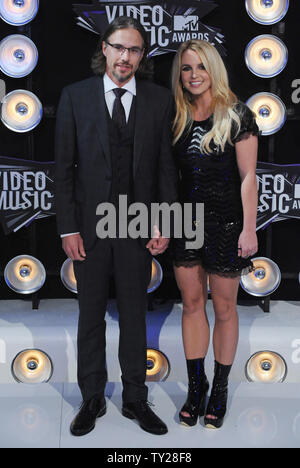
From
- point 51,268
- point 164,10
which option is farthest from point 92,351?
point 164,10

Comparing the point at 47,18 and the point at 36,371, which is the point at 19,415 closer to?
the point at 36,371

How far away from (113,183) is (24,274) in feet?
3.87

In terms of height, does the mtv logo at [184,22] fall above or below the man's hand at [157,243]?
above

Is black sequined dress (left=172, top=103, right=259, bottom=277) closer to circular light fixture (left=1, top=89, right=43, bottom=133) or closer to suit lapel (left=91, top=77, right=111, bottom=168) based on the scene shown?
suit lapel (left=91, top=77, right=111, bottom=168)

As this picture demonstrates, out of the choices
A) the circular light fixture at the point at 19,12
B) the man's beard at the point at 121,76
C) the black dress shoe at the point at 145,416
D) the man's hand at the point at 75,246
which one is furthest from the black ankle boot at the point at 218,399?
the circular light fixture at the point at 19,12

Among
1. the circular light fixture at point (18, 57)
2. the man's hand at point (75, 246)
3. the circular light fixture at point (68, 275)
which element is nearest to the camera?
the man's hand at point (75, 246)

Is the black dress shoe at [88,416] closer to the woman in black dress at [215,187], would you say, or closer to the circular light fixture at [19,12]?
the woman in black dress at [215,187]

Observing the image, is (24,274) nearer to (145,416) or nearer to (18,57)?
(18,57)

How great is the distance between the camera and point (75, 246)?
2.02 m

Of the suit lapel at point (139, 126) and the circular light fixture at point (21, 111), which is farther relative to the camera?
the circular light fixture at point (21, 111)

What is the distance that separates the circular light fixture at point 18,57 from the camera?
9.25 ft

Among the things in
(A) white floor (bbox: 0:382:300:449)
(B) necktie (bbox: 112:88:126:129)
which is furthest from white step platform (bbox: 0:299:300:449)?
(B) necktie (bbox: 112:88:126:129)

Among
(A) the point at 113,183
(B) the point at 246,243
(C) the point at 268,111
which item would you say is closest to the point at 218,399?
(B) the point at 246,243

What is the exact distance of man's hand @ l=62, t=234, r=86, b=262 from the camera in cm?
202
